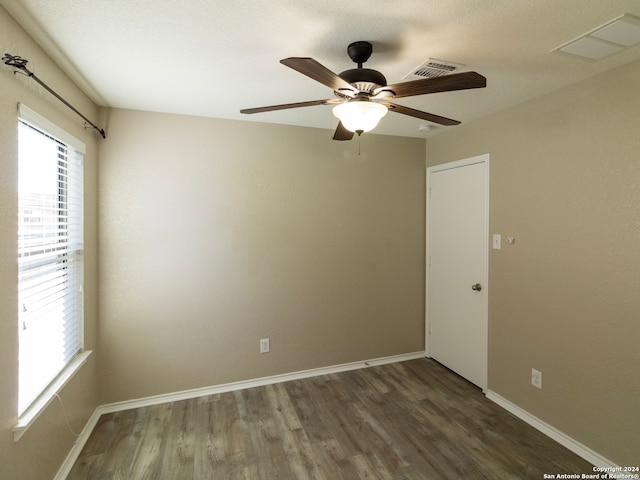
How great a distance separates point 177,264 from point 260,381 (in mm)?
1353

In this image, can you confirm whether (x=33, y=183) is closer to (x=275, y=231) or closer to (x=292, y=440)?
(x=275, y=231)

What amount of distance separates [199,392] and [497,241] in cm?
Answer: 295

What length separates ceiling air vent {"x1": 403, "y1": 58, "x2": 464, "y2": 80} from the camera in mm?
1834

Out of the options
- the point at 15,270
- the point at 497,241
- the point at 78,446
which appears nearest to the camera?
the point at 15,270

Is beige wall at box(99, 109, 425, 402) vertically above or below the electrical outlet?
above

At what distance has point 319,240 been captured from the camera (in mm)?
3176

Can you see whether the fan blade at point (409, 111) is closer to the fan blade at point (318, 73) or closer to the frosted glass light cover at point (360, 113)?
the frosted glass light cover at point (360, 113)

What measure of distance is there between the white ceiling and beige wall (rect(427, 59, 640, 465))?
23 centimetres

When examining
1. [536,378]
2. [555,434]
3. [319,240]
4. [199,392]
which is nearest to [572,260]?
[536,378]

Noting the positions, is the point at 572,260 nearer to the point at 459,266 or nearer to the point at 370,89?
the point at 459,266

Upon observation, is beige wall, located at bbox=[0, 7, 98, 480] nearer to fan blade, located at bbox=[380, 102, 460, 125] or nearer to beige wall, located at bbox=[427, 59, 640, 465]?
fan blade, located at bbox=[380, 102, 460, 125]

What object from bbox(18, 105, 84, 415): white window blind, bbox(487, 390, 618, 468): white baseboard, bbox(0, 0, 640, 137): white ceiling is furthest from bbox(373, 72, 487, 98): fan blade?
bbox(487, 390, 618, 468): white baseboard

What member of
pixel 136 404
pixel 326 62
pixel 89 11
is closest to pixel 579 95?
pixel 326 62

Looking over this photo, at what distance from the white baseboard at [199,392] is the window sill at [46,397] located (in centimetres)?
51
